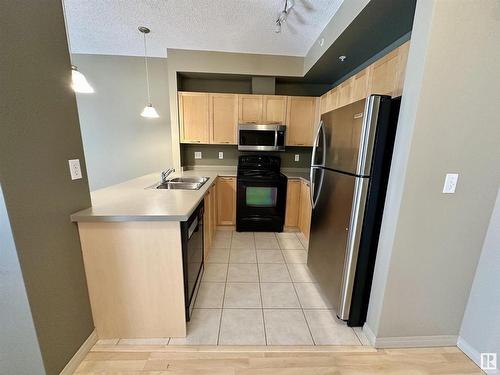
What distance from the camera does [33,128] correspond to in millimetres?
980

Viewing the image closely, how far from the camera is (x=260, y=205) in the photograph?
10.3 ft

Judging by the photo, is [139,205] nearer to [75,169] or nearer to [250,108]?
[75,169]

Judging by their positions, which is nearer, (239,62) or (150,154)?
(239,62)

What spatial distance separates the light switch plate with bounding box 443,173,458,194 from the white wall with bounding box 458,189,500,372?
303mm

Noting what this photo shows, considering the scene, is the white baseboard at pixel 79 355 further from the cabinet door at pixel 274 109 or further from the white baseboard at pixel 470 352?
the cabinet door at pixel 274 109

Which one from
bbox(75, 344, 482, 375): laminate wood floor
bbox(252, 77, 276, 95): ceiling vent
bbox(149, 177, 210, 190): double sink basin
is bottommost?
bbox(75, 344, 482, 375): laminate wood floor

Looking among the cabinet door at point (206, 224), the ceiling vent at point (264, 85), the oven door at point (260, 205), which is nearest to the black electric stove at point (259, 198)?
the oven door at point (260, 205)

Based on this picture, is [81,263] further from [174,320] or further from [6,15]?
[6,15]

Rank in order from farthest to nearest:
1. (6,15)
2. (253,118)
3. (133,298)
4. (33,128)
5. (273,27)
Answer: (253,118) < (273,27) < (133,298) < (33,128) < (6,15)

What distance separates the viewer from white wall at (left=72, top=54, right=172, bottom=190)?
323 cm

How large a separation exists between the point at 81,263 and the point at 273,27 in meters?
2.86

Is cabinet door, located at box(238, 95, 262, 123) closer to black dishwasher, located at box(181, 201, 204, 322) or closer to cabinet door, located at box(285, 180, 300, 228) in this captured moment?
cabinet door, located at box(285, 180, 300, 228)

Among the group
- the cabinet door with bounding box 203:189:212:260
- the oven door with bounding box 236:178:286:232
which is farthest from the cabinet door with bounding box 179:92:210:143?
the cabinet door with bounding box 203:189:212:260

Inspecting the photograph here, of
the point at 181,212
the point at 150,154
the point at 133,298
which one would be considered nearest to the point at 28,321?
the point at 133,298
